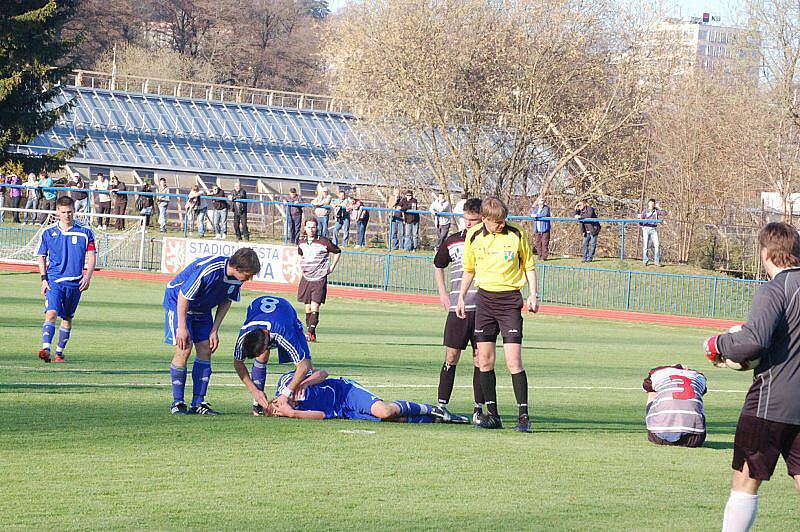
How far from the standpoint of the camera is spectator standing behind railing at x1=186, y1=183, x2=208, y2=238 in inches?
1378

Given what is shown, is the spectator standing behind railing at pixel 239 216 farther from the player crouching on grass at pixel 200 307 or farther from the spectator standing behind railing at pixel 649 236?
the player crouching on grass at pixel 200 307

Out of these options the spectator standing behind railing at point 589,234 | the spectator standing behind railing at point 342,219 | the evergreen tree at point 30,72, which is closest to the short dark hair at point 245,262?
the spectator standing behind railing at point 589,234

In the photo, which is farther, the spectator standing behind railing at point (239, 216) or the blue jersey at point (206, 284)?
the spectator standing behind railing at point (239, 216)

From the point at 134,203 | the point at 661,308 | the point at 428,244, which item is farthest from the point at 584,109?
the point at 134,203

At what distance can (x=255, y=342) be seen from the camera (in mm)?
8898

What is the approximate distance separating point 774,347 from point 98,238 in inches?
1138

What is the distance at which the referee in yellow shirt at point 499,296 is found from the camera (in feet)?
31.2

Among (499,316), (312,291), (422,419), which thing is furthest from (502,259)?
(312,291)

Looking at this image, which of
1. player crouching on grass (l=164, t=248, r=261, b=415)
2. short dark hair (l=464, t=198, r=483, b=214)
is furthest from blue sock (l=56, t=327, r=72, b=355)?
short dark hair (l=464, t=198, r=483, b=214)

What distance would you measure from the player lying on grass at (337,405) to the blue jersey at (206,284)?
0.90 metres

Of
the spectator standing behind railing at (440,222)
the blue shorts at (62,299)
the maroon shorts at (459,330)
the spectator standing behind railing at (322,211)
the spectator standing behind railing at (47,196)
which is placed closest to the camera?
the maroon shorts at (459,330)

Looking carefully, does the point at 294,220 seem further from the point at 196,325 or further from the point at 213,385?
the point at 196,325

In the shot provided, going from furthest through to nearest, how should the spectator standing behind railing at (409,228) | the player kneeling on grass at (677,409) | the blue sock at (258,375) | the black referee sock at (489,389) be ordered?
the spectator standing behind railing at (409,228) → the blue sock at (258,375) → the black referee sock at (489,389) → the player kneeling on grass at (677,409)

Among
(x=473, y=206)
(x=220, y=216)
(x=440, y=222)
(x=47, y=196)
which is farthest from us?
(x=220, y=216)
